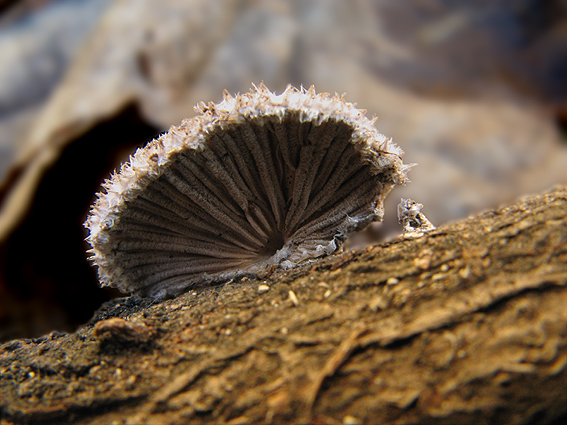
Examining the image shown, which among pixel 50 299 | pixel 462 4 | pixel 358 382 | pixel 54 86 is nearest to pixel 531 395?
pixel 358 382

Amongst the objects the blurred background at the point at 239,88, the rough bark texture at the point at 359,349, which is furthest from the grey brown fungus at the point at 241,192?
the blurred background at the point at 239,88

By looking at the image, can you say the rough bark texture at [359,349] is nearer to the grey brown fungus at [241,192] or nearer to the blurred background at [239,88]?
the grey brown fungus at [241,192]

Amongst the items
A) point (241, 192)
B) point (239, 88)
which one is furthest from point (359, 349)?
point (239, 88)

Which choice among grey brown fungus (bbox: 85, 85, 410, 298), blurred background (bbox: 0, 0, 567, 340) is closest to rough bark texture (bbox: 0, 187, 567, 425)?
grey brown fungus (bbox: 85, 85, 410, 298)

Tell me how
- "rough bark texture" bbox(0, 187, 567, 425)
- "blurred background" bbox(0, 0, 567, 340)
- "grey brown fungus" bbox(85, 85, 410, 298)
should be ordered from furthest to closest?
"blurred background" bbox(0, 0, 567, 340), "grey brown fungus" bbox(85, 85, 410, 298), "rough bark texture" bbox(0, 187, 567, 425)

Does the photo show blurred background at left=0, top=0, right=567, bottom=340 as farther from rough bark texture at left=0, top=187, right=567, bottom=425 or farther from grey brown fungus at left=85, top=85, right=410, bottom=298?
rough bark texture at left=0, top=187, right=567, bottom=425

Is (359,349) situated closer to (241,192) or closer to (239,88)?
(241,192)
